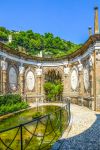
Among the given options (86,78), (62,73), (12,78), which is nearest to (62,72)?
(62,73)

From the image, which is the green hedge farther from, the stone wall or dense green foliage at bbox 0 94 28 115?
the stone wall

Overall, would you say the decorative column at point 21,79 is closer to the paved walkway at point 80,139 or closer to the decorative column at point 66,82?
the decorative column at point 66,82

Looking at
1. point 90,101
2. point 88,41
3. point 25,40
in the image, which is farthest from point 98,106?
point 25,40

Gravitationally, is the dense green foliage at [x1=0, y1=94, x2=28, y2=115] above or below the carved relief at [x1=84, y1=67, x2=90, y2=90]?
below

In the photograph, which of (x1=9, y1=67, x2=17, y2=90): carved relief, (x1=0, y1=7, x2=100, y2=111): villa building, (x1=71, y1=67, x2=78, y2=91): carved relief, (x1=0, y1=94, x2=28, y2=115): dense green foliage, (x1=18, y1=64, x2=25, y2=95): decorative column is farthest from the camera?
(x1=18, y1=64, x2=25, y2=95): decorative column

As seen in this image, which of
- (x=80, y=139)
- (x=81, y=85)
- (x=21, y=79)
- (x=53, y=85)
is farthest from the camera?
(x=53, y=85)

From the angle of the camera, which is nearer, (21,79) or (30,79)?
(21,79)

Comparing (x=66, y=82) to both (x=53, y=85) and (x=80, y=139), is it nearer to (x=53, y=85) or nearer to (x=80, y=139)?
(x=53, y=85)

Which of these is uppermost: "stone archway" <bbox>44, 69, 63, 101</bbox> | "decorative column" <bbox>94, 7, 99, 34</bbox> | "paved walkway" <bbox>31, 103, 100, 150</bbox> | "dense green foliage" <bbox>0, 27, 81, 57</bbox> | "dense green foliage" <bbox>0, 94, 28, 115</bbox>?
"dense green foliage" <bbox>0, 27, 81, 57</bbox>

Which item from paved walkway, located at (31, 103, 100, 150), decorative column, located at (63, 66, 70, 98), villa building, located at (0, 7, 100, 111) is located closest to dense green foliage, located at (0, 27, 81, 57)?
villa building, located at (0, 7, 100, 111)

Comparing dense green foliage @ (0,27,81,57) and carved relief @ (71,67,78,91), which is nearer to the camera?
carved relief @ (71,67,78,91)

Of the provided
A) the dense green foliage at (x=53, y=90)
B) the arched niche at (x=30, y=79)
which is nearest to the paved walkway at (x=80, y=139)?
the dense green foliage at (x=53, y=90)

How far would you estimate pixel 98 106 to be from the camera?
2066cm

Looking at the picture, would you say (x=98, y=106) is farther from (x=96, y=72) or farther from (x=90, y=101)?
(x=96, y=72)
